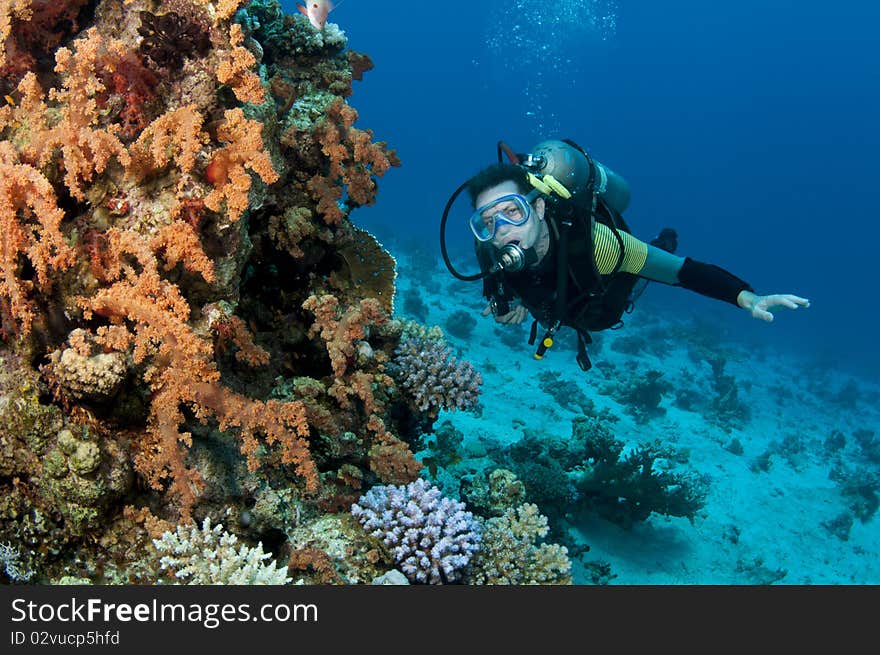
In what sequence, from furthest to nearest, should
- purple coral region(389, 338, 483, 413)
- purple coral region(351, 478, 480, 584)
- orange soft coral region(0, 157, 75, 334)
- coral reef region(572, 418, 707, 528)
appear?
coral reef region(572, 418, 707, 528) < purple coral region(389, 338, 483, 413) < purple coral region(351, 478, 480, 584) < orange soft coral region(0, 157, 75, 334)

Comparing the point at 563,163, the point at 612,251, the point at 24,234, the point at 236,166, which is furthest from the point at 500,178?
the point at 24,234

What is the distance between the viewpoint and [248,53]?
2902mm

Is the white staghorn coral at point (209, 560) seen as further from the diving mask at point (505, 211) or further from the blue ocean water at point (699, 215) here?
the blue ocean water at point (699, 215)

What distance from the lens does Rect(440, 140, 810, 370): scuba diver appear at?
528cm

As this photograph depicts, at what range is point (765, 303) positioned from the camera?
14.2 feet

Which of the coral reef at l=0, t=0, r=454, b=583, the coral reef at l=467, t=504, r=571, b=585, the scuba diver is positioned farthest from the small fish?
the coral reef at l=467, t=504, r=571, b=585

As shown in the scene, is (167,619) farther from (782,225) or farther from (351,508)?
(782,225)

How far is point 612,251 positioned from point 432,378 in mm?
2417

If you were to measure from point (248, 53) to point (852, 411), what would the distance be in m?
25.6

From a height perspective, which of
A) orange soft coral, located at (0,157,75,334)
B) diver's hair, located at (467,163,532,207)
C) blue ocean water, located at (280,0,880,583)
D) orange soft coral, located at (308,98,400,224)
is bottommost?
orange soft coral, located at (0,157,75,334)

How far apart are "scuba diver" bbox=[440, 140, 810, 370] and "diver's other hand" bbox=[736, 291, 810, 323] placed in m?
0.24

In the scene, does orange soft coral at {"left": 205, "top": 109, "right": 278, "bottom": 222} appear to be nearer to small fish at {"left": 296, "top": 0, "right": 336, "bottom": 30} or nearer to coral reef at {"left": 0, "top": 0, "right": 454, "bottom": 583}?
coral reef at {"left": 0, "top": 0, "right": 454, "bottom": 583}

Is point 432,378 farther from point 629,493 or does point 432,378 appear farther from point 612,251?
point 629,493

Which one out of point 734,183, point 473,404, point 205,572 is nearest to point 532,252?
point 473,404
